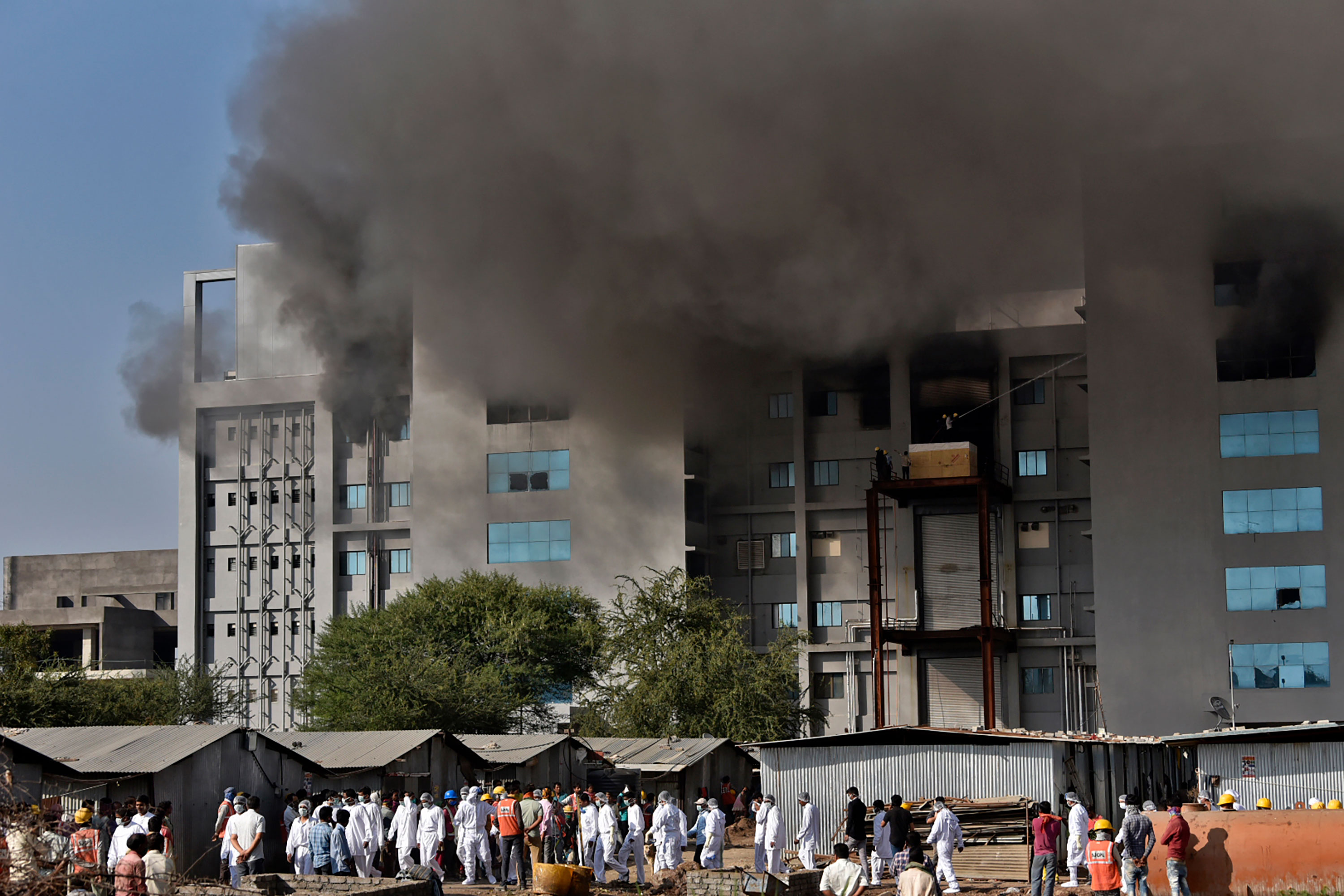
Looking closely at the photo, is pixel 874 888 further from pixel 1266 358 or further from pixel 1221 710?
pixel 1266 358

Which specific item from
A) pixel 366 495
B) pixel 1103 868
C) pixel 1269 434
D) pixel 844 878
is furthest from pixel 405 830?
pixel 366 495

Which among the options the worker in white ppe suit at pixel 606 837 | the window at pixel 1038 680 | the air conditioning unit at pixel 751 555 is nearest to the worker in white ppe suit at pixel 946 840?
the worker in white ppe suit at pixel 606 837

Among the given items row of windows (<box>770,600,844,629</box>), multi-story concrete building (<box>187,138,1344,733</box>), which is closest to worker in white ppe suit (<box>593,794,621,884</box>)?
multi-story concrete building (<box>187,138,1344,733</box>)

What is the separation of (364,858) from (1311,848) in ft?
49.3

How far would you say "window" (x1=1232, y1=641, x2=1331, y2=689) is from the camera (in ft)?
179

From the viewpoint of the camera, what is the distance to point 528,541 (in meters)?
68.6

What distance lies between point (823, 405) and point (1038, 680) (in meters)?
14.9

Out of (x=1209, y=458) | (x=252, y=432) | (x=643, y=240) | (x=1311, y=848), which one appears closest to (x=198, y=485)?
(x=252, y=432)

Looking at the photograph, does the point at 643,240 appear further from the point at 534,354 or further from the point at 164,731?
the point at 164,731

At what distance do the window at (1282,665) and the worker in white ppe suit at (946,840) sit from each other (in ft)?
109

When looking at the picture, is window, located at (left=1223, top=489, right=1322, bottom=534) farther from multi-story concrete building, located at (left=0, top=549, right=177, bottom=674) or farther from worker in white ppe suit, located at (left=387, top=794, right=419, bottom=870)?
multi-story concrete building, located at (left=0, top=549, right=177, bottom=674)

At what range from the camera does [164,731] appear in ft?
98.1

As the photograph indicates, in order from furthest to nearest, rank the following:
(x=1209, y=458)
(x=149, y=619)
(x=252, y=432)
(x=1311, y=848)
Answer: (x=149, y=619)
(x=252, y=432)
(x=1209, y=458)
(x=1311, y=848)

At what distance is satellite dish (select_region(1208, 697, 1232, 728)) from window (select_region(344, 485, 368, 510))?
40.5m
